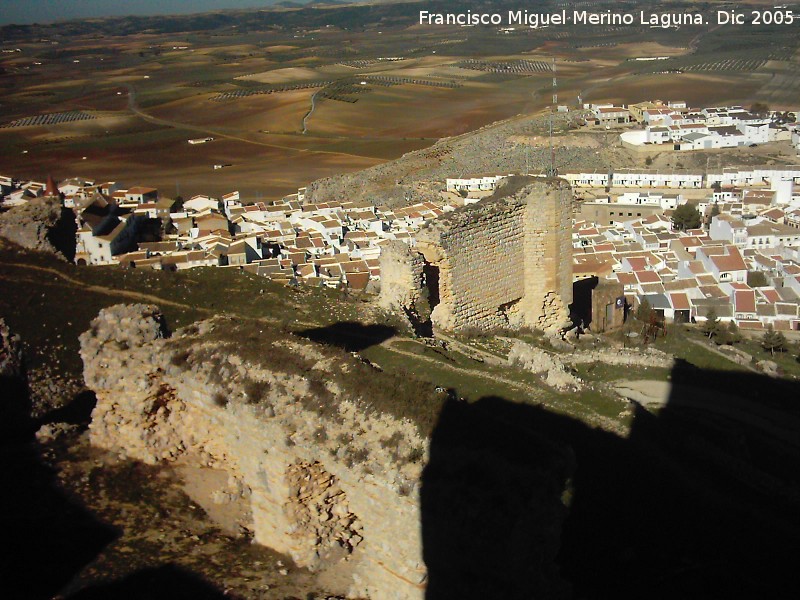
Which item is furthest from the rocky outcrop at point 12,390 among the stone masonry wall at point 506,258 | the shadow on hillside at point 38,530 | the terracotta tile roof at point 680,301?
the terracotta tile roof at point 680,301

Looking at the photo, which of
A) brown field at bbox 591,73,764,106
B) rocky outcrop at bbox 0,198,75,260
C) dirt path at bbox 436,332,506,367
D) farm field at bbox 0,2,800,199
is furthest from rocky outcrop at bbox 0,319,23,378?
brown field at bbox 591,73,764,106

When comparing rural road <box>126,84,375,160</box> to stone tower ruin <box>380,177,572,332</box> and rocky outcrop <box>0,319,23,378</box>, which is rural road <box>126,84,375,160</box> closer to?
stone tower ruin <box>380,177,572,332</box>

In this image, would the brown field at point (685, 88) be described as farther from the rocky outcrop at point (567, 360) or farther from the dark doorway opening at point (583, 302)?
the rocky outcrop at point (567, 360)

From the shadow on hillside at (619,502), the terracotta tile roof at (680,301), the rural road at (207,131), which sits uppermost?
the shadow on hillside at (619,502)

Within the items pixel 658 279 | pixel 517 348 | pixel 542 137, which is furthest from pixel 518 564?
pixel 542 137

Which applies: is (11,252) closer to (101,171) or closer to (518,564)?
(518,564)
